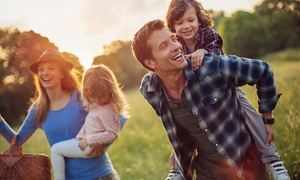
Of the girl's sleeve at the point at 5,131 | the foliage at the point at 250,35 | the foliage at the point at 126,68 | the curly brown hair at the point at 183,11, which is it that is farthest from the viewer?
the foliage at the point at 126,68

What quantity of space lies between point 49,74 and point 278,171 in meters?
2.76

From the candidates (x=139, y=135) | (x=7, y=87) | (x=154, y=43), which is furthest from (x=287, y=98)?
(x=7, y=87)

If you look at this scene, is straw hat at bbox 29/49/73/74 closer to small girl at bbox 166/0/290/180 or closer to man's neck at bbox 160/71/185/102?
small girl at bbox 166/0/290/180

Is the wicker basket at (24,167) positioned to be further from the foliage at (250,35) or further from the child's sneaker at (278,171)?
the foliage at (250,35)

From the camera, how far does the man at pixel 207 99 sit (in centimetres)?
313

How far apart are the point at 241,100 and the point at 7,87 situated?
23.6 m

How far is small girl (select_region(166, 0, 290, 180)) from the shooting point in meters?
3.28

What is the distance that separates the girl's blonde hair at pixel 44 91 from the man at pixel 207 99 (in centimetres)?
133

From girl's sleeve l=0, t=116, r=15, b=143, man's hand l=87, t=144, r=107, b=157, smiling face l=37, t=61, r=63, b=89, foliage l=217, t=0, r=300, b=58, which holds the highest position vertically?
smiling face l=37, t=61, r=63, b=89

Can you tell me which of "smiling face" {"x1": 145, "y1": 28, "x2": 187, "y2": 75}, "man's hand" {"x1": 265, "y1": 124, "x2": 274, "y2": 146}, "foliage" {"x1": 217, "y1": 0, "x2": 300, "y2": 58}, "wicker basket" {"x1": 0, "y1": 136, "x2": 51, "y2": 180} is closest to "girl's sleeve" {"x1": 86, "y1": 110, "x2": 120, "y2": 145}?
"wicker basket" {"x1": 0, "y1": 136, "x2": 51, "y2": 180}

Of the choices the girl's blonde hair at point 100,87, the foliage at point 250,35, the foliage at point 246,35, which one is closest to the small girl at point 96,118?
the girl's blonde hair at point 100,87

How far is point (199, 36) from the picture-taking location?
4.14 m

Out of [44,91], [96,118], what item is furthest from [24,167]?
[44,91]

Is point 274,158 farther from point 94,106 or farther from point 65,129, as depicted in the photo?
point 65,129
